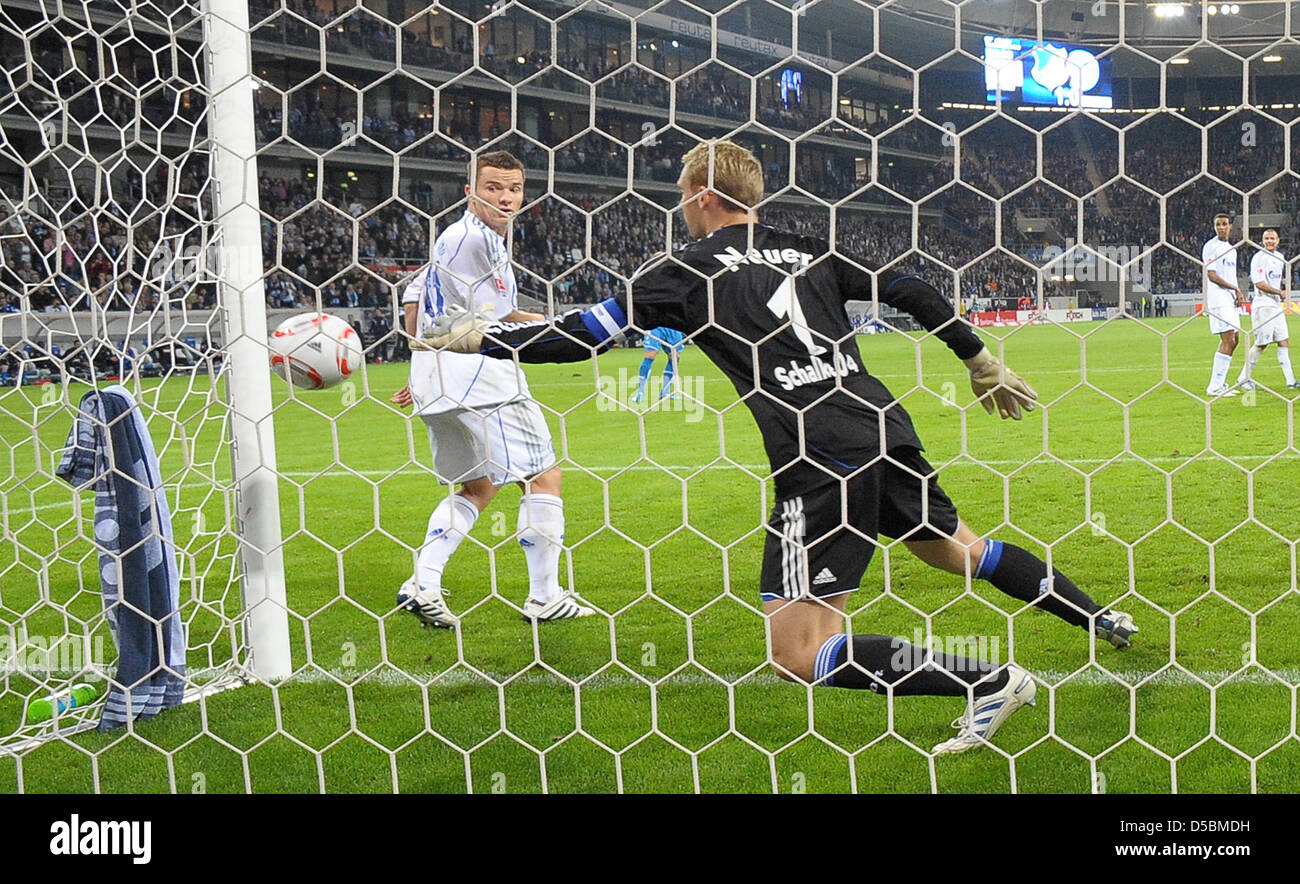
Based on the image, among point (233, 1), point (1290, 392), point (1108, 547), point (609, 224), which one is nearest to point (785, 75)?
point (609, 224)

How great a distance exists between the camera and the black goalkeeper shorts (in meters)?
2.36

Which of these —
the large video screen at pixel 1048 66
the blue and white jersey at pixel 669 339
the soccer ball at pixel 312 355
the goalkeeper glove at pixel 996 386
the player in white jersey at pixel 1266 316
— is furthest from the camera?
the player in white jersey at pixel 1266 316

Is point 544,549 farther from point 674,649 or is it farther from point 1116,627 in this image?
point 1116,627

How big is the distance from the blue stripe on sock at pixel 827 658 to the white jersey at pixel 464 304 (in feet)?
4.58

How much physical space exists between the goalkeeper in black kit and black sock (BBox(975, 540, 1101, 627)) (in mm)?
313

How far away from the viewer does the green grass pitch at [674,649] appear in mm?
2398

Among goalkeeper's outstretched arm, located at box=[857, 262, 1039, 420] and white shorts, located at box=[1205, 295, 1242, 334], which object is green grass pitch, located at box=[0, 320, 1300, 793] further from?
white shorts, located at box=[1205, 295, 1242, 334]

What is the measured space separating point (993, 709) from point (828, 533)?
20.2 inches

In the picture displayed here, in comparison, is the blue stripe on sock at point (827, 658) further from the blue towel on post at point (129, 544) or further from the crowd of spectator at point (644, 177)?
the crowd of spectator at point (644, 177)

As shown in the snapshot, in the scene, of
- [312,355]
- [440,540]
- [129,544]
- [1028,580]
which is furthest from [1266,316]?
[129,544]

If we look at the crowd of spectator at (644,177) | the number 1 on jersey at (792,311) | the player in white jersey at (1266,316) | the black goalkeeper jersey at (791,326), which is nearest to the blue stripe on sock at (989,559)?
the black goalkeeper jersey at (791,326)

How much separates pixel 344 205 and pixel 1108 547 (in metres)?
18.4
